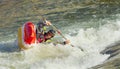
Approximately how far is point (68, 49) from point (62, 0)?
44.0 ft

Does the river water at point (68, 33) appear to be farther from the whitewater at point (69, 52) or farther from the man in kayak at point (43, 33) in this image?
the man in kayak at point (43, 33)

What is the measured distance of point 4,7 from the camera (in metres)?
29.5

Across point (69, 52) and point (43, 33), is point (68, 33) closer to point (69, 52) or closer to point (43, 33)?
point (43, 33)

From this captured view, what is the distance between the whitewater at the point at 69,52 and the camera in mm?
13036

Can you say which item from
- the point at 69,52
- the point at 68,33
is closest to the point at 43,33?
the point at 69,52

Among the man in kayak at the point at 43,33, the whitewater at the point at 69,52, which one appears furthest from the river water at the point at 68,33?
the man in kayak at the point at 43,33

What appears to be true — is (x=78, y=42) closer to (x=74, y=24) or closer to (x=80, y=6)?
(x=74, y=24)

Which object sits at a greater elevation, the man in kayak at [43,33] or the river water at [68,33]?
the man in kayak at [43,33]

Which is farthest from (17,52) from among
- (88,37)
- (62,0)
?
(62,0)

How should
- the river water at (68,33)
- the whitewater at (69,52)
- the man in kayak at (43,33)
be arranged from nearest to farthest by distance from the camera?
the whitewater at (69,52) < the river water at (68,33) < the man in kayak at (43,33)

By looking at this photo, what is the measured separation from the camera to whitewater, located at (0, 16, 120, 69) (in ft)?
42.8

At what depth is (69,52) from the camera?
1532 centimetres

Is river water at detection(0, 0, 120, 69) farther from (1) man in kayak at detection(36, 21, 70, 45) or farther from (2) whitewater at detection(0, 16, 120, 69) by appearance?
(1) man in kayak at detection(36, 21, 70, 45)

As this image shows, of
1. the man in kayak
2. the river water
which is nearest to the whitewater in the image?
the river water
